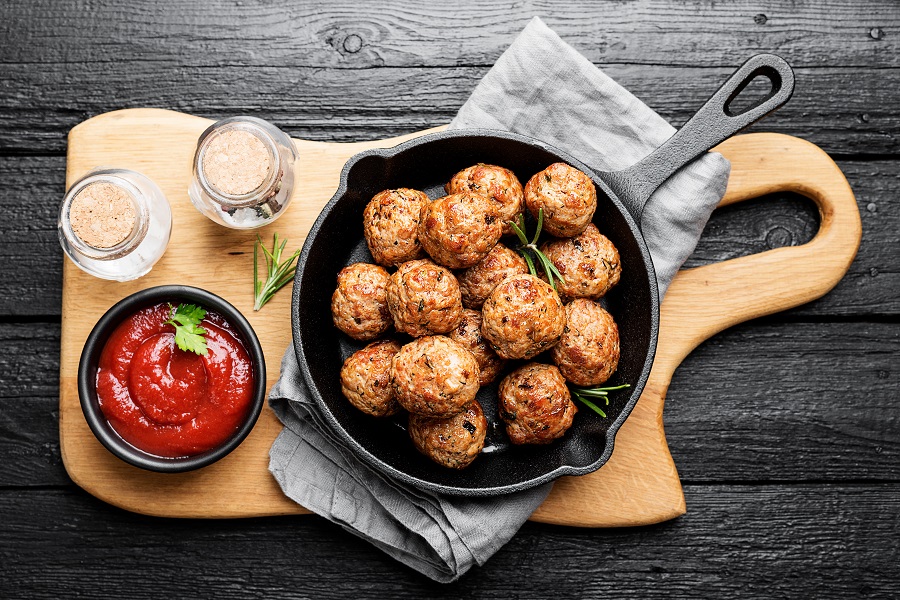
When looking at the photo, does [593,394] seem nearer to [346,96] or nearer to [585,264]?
[585,264]

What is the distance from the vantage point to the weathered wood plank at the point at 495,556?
2.59 meters

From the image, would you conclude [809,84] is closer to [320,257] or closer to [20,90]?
[320,257]

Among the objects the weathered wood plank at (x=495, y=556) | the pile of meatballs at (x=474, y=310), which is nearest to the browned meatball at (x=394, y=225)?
the pile of meatballs at (x=474, y=310)

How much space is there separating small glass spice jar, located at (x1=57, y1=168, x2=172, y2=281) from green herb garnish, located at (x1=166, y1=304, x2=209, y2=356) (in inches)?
9.5

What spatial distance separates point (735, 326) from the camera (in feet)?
8.80

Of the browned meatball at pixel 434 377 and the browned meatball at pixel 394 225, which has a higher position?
the browned meatball at pixel 394 225

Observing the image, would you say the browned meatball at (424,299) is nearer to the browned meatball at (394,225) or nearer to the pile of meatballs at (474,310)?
the pile of meatballs at (474,310)

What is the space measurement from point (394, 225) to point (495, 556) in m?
1.37

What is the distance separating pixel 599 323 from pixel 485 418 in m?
0.52

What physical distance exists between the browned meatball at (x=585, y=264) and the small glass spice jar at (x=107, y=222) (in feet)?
4.49

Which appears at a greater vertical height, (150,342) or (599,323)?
(599,323)

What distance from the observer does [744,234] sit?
268 centimetres

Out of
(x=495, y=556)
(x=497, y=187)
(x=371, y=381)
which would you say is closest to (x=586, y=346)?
(x=497, y=187)


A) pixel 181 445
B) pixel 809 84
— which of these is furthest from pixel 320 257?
pixel 809 84
